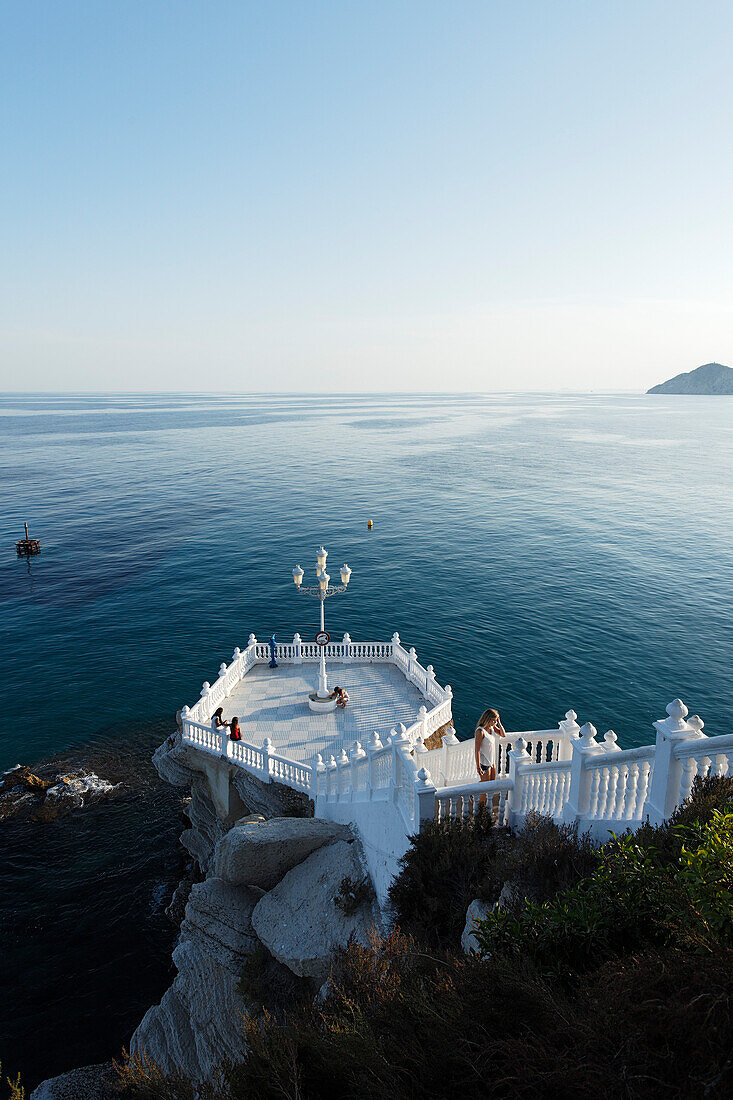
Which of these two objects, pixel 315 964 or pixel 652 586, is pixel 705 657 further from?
pixel 315 964

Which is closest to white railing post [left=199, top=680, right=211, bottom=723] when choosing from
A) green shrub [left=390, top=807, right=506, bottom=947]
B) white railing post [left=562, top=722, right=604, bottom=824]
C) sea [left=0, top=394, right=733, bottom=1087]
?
sea [left=0, top=394, right=733, bottom=1087]

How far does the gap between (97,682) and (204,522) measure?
90.5ft

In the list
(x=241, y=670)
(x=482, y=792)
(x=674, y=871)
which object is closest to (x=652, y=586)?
(x=241, y=670)

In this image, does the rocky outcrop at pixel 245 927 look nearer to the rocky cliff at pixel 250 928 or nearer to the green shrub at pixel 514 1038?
the rocky cliff at pixel 250 928

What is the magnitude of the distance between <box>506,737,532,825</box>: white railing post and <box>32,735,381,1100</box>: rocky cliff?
108 inches

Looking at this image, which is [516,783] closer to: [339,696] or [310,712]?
[339,696]

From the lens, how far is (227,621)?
31953 mm

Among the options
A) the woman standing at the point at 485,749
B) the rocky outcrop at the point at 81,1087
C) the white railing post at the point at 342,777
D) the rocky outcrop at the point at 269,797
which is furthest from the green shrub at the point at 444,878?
the rocky outcrop at the point at 269,797

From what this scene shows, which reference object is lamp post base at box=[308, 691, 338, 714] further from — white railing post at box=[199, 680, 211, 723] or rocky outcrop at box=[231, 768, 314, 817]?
white railing post at box=[199, 680, 211, 723]

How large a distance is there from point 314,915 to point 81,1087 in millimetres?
3963

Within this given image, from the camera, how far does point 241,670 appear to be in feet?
65.5

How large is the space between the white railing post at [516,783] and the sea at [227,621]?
10.6m

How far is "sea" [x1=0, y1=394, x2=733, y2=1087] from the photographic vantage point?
50.7 ft

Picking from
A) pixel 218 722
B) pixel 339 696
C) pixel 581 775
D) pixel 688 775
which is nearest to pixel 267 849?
pixel 218 722
